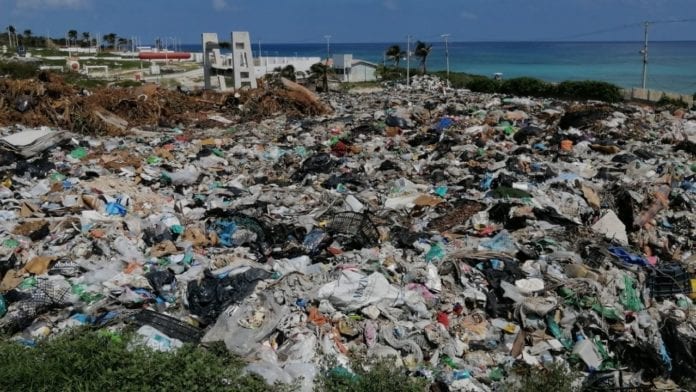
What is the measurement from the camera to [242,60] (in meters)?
27.4

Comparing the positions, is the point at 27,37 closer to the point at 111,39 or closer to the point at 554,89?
the point at 111,39

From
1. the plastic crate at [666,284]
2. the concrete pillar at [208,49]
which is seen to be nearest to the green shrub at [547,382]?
the plastic crate at [666,284]

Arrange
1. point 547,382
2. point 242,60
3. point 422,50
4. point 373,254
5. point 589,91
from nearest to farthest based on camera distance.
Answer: point 547,382 < point 373,254 < point 589,91 < point 242,60 < point 422,50

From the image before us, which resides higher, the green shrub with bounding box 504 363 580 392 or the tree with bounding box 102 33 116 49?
the tree with bounding box 102 33 116 49

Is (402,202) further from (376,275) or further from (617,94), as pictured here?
(617,94)

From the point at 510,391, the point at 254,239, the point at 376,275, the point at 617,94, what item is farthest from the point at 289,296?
the point at 617,94

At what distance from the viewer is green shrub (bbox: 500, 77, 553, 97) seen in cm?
2915

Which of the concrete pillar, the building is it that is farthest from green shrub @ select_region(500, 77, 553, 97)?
the building

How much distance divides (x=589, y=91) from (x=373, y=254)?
2402 cm

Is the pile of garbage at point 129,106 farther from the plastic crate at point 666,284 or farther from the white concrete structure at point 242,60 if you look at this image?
the plastic crate at point 666,284

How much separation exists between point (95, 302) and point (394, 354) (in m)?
2.86

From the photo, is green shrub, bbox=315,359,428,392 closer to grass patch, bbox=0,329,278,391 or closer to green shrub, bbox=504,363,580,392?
grass patch, bbox=0,329,278,391

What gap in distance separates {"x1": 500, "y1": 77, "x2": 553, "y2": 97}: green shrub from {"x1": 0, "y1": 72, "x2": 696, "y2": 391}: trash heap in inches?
699

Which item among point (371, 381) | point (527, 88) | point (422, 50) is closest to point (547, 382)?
point (371, 381)
